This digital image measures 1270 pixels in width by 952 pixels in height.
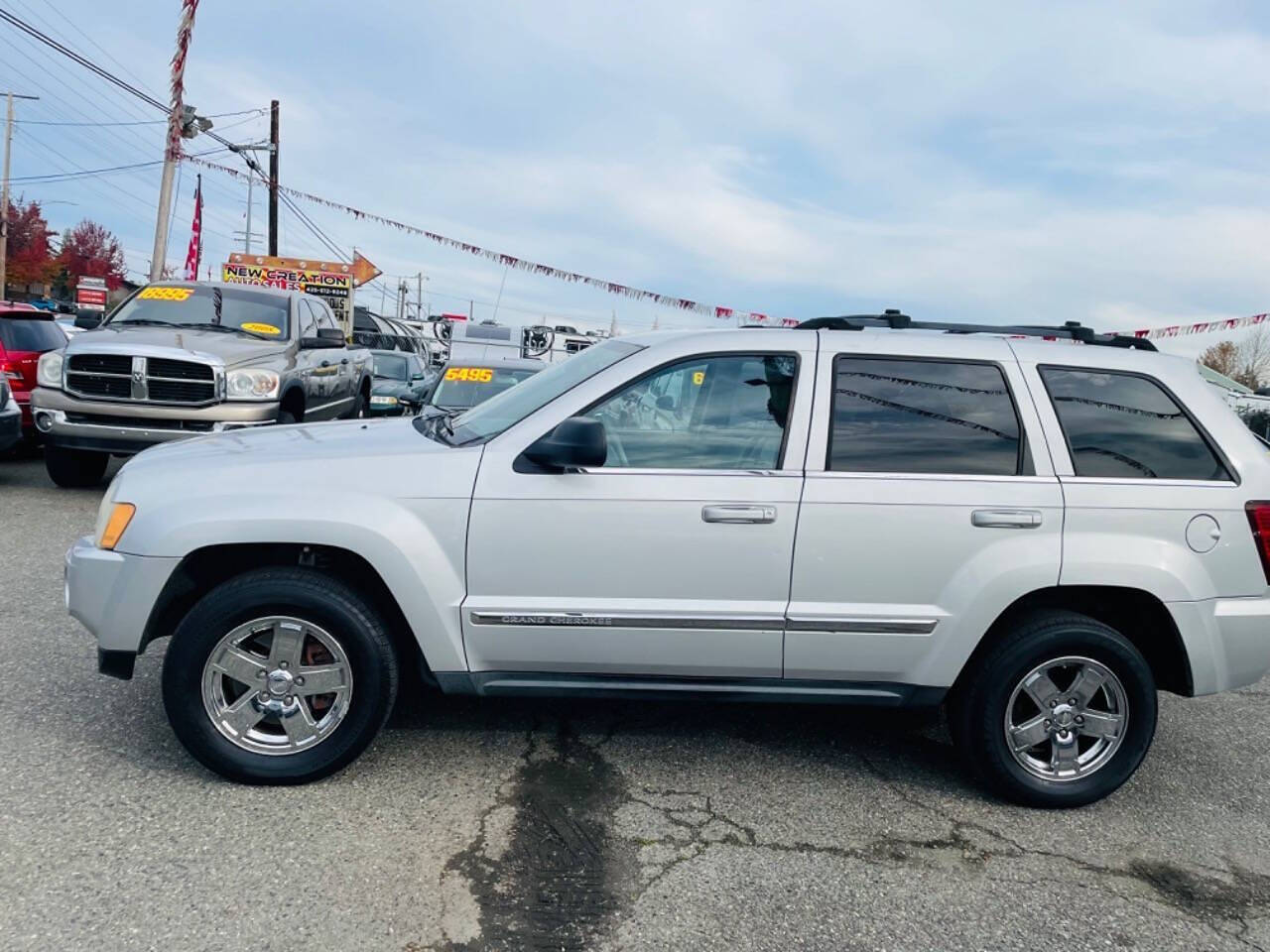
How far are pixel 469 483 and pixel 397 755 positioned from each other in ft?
3.93

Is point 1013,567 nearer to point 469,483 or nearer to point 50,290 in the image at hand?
point 469,483

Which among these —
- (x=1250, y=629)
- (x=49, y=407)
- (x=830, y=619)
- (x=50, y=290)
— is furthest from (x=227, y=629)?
(x=50, y=290)

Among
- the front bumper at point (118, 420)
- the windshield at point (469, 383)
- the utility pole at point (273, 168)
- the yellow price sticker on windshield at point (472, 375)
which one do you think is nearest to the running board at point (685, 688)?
the front bumper at point (118, 420)

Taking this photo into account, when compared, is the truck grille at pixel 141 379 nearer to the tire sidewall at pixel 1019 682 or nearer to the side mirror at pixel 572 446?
the side mirror at pixel 572 446

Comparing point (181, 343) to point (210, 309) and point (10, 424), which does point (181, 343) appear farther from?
point (10, 424)

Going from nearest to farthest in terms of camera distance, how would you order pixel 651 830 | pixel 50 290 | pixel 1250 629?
1. pixel 651 830
2. pixel 1250 629
3. pixel 50 290

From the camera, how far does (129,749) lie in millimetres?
3977

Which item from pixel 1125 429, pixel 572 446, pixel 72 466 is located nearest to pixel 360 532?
pixel 572 446

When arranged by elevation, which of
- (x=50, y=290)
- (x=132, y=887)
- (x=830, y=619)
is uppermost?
(x=50, y=290)

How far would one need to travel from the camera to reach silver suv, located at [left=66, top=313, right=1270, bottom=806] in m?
3.66

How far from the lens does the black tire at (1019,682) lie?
3.83 metres

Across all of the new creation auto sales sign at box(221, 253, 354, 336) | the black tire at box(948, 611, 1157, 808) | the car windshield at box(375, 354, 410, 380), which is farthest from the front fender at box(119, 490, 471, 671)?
the new creation auto sales sign at box(221, 253, 354, 336)

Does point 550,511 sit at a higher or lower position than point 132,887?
higher

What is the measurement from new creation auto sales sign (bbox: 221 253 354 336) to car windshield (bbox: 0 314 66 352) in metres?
10.5
